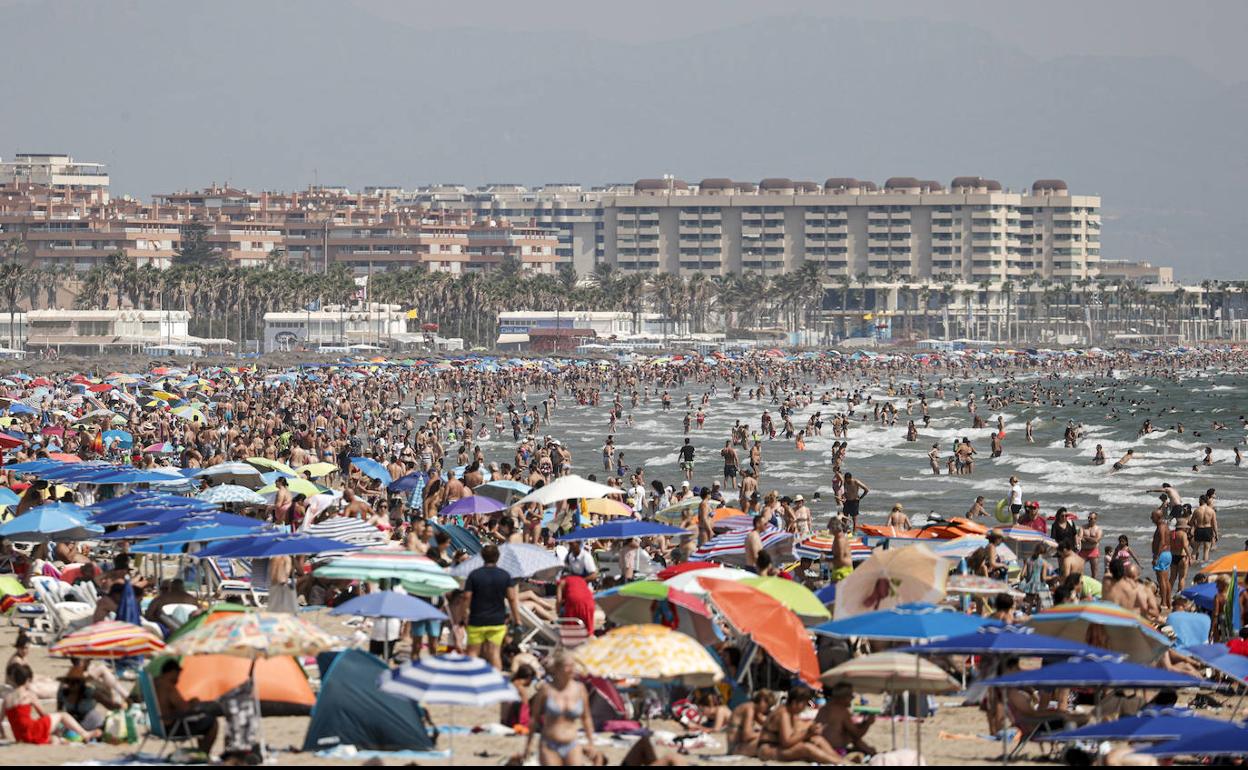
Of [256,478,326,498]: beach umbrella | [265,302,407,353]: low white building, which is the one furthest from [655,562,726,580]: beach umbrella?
[265,302,407,353]: low white building

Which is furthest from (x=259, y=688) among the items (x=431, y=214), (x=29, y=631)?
(x=431, y=214)

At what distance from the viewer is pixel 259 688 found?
→ 39.9ft

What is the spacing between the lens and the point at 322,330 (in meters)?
115

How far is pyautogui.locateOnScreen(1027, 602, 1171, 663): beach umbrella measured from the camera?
1222cm

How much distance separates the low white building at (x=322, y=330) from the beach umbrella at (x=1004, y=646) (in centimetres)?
10044

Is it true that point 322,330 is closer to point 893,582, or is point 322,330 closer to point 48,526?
point 48,526

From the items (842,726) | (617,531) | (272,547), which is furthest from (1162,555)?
(272,547)

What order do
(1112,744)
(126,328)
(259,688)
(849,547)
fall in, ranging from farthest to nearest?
(126,328) → (849,547) → (259,688) → (1112,744)

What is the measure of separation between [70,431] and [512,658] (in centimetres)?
2677

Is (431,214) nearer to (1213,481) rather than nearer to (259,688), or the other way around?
(1213,481)

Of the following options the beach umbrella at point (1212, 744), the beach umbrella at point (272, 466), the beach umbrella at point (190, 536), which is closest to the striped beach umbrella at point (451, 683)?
the beach umbrella at point (1212, 744)

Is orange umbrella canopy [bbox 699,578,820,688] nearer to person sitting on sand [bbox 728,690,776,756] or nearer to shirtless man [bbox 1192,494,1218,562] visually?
person sitting on sand [bbox 728,690,776,756]

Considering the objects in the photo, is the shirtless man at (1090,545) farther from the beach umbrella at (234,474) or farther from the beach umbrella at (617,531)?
the beach umbrella at (234,474)

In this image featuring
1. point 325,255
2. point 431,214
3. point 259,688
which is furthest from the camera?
point 431,214
